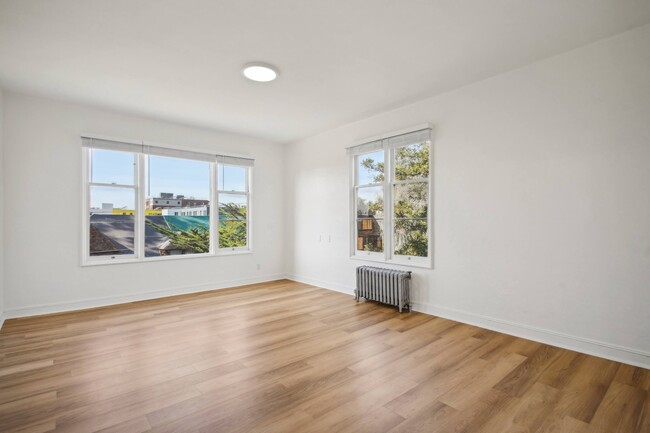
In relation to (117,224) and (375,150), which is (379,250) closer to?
(375,150)

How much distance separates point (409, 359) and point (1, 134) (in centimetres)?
538

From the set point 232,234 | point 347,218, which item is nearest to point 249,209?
point 232,234

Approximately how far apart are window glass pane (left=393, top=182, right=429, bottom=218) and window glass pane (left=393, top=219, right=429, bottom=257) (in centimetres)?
10

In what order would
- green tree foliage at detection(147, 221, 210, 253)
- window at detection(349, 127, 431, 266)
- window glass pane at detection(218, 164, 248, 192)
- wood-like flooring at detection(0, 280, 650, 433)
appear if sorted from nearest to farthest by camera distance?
wood-like flooring at detection(0, 280, 650, 433), window at detection(349, 127, 431, 266), green tree foliage at detection(147, 221, 210, 253), window glass pane at detection(218, 164, 248, 192)

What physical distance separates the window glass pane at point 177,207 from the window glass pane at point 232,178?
249 millimetres

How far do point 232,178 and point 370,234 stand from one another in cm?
287

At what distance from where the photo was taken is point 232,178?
619cm

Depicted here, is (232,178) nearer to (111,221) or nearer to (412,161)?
(111,221)

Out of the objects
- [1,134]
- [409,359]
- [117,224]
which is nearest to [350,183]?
[409,359]

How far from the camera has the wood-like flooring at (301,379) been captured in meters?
2.05

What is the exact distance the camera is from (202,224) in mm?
5836

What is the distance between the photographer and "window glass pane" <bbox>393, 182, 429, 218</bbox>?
450cm

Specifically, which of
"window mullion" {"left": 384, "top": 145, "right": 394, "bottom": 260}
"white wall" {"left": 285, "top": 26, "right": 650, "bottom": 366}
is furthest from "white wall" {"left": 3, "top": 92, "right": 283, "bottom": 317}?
"white wall" {"left": 285, "top": 26, "right": 650, "bottom": 366}

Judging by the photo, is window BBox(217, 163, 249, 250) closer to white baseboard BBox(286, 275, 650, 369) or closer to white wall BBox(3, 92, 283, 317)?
white wall BBox(3, 92, 283, 317)
